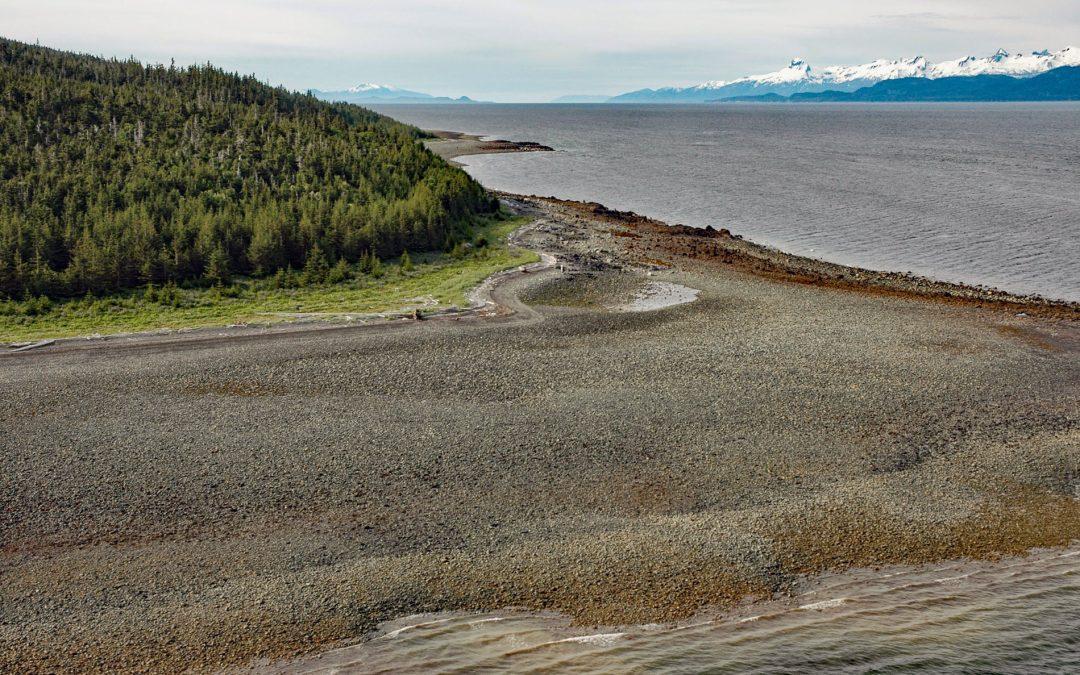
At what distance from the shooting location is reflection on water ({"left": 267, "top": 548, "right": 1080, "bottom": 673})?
11695 mm

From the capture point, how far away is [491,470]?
58.0 ft

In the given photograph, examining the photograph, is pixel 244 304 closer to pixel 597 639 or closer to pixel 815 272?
pixel 597 639

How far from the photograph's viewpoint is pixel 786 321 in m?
29.6

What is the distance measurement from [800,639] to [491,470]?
7.64 m

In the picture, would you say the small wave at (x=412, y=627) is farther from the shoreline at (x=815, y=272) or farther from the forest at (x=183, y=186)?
the shoreline at (x=815, y=272)

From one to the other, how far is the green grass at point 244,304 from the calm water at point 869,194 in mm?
23478

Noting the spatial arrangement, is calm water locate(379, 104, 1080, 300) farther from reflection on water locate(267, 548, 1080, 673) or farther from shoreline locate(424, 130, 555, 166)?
reflection on water locate(267, 548, 1080, 673)

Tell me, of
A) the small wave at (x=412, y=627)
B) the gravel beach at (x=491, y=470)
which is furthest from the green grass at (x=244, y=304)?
the small wave at (x=412, y=627)

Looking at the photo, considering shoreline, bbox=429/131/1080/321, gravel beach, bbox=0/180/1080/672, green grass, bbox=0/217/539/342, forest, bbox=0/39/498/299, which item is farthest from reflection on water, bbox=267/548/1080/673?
forest, bbox=0/39/498/299

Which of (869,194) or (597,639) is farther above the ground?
(869,194)

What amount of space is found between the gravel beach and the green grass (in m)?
2.84

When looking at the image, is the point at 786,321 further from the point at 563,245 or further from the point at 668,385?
the point at 563,245

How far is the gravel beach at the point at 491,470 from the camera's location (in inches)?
518

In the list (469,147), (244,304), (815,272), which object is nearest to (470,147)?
(469,147)
